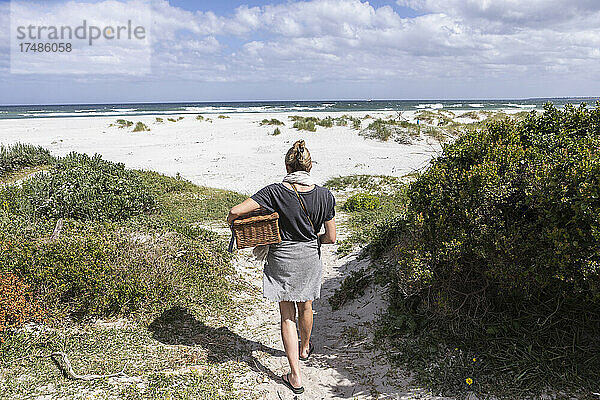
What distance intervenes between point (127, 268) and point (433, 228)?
3565mm

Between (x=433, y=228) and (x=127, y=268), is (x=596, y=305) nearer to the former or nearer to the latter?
(x=433, y=228)

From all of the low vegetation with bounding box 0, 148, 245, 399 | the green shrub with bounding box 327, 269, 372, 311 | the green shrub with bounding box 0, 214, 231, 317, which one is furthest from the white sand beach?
the green shrub with bounding box 327, 269, 372, 311

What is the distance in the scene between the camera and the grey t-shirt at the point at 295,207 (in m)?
3.73

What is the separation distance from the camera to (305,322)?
13.8ft

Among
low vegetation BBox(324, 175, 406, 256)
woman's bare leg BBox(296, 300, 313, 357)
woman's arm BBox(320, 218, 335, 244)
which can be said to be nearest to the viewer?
Answer: woman's arm BBox(320, 218, 335, 244)

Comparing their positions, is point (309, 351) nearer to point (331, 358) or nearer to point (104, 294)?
point (331, 358)

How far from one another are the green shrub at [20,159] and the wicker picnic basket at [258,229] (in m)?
12.4

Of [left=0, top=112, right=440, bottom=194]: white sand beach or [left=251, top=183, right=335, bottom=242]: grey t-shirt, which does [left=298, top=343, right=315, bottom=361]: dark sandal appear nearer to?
[left=251, top=183, right=335, bottom=242]: grey t-shirt

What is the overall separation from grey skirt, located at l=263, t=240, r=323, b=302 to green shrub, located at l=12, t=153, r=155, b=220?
5030mm

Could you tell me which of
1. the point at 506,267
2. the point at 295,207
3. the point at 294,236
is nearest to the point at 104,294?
the point at 294,236

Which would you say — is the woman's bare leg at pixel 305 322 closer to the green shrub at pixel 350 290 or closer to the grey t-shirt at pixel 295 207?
the grey t-shirt at pixel 295 207

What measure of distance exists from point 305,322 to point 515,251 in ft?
6.24

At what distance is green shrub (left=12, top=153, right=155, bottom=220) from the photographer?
7.80m

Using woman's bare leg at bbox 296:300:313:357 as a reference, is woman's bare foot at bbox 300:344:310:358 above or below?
below
